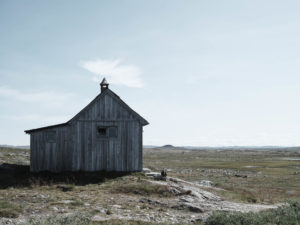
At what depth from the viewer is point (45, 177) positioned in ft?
81.2

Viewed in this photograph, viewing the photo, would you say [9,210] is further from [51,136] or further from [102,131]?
[102,131]

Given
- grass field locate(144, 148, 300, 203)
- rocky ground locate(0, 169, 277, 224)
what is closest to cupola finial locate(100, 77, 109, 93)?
rocky ground locate(0, 169, 277, 224)

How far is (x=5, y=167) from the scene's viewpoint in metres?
27.9

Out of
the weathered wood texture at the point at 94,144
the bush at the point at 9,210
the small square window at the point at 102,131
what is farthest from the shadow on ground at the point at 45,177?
the bush at the point at 9,210

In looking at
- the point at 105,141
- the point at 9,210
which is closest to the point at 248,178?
the point at 105,141

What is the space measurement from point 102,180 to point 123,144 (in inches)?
166

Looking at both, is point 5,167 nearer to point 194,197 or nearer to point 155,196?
point 155,196

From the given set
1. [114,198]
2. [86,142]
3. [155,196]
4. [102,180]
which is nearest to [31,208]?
[114,198]

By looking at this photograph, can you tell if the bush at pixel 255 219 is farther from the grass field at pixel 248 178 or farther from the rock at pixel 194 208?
the grass field at pixel 248 178

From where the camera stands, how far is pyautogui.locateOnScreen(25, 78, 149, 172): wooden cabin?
87.1ft

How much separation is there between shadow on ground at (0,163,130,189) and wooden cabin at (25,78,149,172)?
910 mm

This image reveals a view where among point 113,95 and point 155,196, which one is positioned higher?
point 113,95

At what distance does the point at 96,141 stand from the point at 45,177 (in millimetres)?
5071

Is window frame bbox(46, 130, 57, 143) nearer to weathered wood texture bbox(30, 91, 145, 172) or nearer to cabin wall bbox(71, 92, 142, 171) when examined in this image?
weathered wood texture bbox(30, 91, 145, 172)
